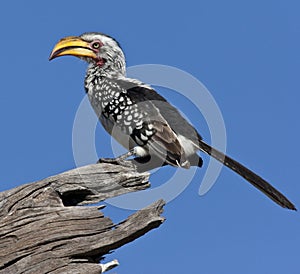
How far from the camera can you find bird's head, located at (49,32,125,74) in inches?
307

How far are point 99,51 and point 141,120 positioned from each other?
1.24 meters

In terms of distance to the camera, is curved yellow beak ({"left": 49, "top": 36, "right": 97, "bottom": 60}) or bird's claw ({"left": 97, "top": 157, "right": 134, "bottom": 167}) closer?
bird's claw ({"left": 97, "top": 157, "right": 134, "bottom": 167})

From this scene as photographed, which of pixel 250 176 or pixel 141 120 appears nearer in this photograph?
pixel 250 176

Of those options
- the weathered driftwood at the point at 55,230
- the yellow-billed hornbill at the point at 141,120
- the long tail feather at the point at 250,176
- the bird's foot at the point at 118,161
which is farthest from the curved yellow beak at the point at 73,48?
the weathered driftwood at the point at 55,230

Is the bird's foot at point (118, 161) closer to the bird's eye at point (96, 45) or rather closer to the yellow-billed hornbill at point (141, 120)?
the yellow-billed hornbill at point (141, 120)

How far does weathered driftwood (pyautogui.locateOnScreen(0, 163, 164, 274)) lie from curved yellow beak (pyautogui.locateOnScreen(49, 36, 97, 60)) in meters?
2.05

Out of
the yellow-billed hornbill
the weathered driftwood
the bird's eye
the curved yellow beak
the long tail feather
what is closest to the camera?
the weathered driftwood

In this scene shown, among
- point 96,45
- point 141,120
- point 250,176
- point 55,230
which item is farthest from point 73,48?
point 55,230

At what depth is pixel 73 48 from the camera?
25.2ft

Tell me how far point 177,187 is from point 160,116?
2.67ft

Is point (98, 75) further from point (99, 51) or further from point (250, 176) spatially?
point (250, 176)

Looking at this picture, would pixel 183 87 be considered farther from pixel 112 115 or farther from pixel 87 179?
pixel 87 179

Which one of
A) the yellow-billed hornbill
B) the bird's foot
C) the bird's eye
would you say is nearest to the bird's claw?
the bird's foot

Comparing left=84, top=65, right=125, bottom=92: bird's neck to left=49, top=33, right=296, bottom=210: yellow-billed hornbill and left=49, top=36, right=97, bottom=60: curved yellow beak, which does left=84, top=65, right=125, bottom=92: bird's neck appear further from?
left=49, top=36, right=97, bottom=60: curved yellow beak
